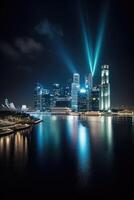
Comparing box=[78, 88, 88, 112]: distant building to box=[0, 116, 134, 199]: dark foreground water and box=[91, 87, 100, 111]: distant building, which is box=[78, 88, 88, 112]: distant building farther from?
box=[0, 116, 134, 199]: dark foreground water

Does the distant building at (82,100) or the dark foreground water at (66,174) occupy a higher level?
the distant building at (82,100)

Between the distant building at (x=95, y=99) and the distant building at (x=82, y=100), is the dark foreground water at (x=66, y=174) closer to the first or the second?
the distant building at (x=95, y=99)

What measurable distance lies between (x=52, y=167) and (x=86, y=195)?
4087 mm

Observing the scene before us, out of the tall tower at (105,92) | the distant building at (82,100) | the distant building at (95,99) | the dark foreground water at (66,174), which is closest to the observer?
the dark foreground water at (66,174)

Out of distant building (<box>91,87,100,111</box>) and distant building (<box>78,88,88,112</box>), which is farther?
distant building (<box>78,88,88,112</box>)

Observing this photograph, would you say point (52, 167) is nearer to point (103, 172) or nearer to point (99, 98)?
point (103, 172)

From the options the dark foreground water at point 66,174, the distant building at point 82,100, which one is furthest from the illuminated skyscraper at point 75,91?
the dark foreground water at point 66,174

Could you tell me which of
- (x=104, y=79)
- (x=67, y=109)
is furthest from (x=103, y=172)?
(x=67, y=109)

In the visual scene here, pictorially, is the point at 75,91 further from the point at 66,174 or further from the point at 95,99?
the point at 66,174

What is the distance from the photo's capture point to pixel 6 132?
27.4m

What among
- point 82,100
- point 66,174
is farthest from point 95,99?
point 66,174

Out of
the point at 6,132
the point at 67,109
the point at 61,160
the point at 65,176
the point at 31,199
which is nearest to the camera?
the point at 31,199

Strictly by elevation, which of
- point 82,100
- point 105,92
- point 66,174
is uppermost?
point 105,92

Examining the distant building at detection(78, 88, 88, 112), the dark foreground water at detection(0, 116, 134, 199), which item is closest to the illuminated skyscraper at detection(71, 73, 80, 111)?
the distant building at detection(78, 88, 88, 112)
